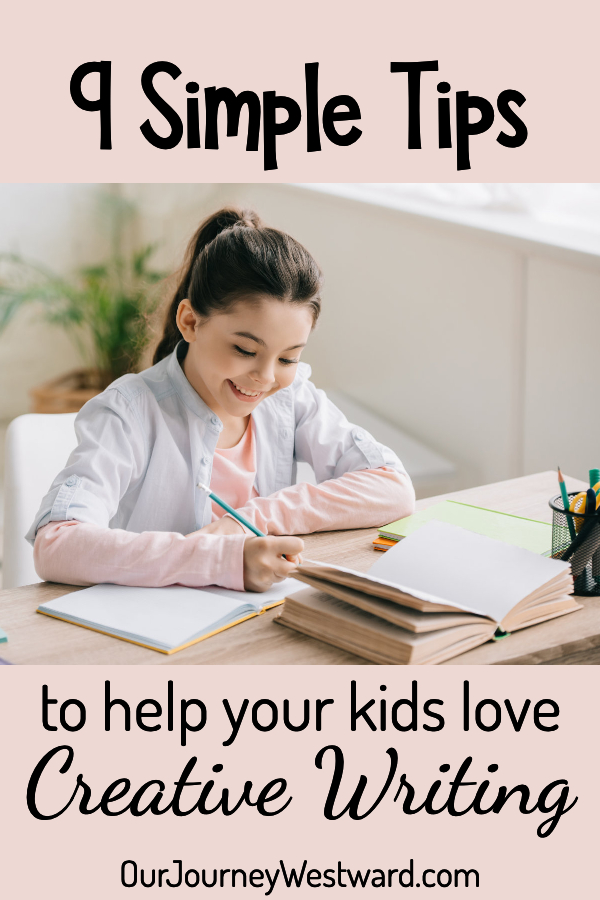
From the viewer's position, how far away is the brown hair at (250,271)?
1.31 m

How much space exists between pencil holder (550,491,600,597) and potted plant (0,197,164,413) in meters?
2.50

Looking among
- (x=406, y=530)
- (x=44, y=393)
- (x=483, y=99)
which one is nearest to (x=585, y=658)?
(x=406, y=530)

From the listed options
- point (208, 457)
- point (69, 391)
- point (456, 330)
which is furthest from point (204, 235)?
point (69, 391)

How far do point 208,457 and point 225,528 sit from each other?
17cm

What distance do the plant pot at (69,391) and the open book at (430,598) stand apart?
2.89 meters

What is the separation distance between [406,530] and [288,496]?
182 millimetres

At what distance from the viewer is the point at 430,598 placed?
100 cm

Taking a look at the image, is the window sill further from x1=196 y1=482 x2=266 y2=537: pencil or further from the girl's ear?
x1=196 y1=482 x2=266 y2=537: pencil

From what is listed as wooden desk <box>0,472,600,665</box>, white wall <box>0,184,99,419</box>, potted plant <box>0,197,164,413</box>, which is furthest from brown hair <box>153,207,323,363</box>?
white wall <box>0,184,99,419</box>

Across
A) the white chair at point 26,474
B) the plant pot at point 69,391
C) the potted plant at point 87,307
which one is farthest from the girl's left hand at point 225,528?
the plant pot at point 69,391

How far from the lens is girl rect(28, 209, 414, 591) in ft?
3.88

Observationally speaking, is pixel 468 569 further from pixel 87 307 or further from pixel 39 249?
pixel 39 249

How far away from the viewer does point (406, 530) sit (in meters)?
1.36

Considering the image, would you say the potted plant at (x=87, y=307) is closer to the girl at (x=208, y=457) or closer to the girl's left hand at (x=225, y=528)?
the girl at (x=208, y=457)
